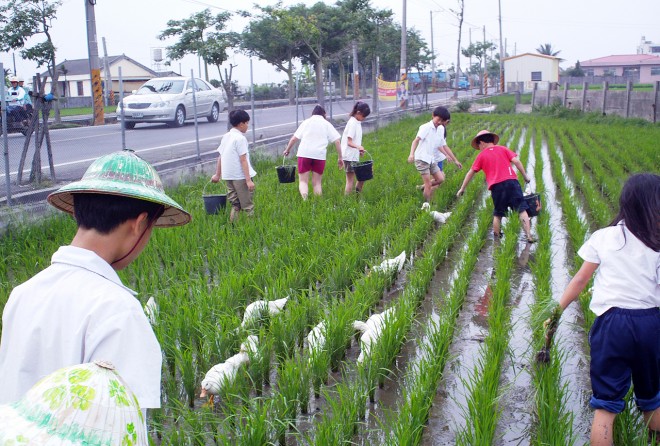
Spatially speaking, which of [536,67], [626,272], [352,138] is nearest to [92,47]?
[352,138]

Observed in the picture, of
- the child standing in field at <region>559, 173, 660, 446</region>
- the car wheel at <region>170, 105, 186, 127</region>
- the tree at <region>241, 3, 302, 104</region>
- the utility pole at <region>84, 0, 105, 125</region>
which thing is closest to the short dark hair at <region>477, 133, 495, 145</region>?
the child standing in field at <region>559, 173, 660, 446</region>

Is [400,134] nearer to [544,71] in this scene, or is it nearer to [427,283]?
[427,283]

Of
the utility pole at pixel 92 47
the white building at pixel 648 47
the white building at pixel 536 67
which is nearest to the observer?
the utility pole at pixel 92 47

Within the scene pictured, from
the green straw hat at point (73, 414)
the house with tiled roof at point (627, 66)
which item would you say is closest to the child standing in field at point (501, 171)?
the green straw hat at point (73, 414)

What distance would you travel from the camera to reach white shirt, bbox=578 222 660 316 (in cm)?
276

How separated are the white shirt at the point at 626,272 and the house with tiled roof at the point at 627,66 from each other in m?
76.9

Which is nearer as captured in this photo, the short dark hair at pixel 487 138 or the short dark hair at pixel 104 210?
the short dark hair at pixel 104 210

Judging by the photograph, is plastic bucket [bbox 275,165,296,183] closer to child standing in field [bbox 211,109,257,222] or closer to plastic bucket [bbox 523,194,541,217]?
child standing in field [bbox 211,109,257,222]

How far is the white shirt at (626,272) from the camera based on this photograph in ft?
9.05

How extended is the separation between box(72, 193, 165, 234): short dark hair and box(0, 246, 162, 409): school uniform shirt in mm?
95

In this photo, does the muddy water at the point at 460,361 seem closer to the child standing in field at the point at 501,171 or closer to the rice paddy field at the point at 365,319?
the rice paddy field at the point at 365,319

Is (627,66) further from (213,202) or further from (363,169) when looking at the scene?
(213,202)

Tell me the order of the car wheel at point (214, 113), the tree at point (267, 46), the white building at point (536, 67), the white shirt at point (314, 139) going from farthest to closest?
the white building at point (536, 67) < the tree at point (267, 46) < the car wheel at point (214, 113) < the white shirt at point (314, 139)

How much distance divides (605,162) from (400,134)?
6.59 metres
